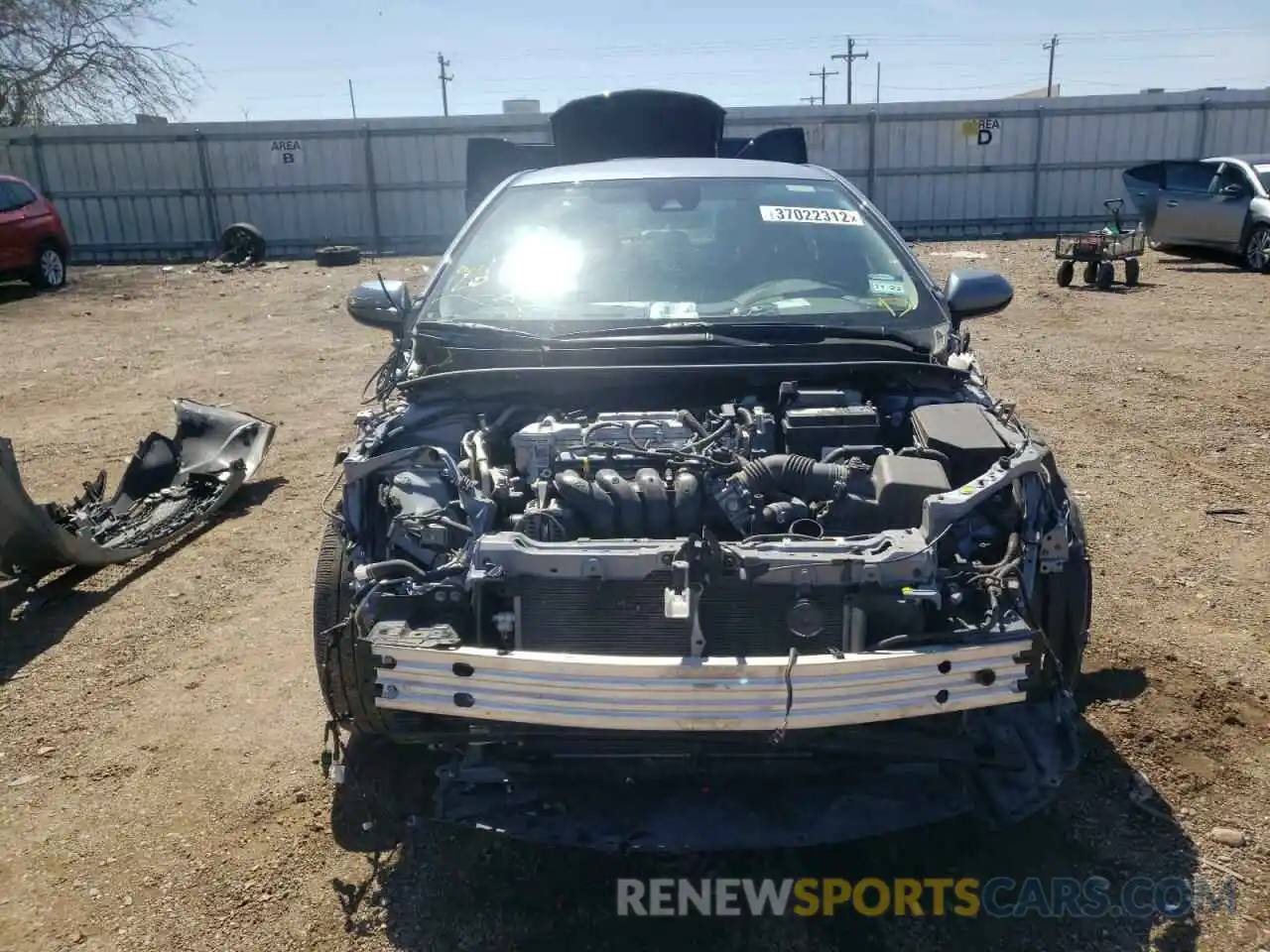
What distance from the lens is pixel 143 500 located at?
5.43 meters

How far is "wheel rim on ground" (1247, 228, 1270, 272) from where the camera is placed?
13.2m

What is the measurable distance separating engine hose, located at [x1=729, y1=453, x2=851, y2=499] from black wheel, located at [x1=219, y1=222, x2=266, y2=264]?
16.5 meters

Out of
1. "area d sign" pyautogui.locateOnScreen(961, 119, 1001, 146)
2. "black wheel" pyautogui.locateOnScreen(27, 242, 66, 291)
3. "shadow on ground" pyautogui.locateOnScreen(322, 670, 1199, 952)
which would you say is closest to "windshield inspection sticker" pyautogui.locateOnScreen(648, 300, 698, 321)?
"shadow on ground" pyautogui.locateOnScreen(322, 670, 1199, 952)

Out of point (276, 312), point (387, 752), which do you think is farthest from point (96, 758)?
point (276, 312)

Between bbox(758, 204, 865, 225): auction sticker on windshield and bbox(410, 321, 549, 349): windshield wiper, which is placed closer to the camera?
bbox(410, 321, 549, 349): windshield wiper

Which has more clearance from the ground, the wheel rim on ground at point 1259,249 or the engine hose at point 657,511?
the engine hose at point 657,511

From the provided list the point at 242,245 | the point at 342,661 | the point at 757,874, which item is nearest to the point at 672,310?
the point at 342,661

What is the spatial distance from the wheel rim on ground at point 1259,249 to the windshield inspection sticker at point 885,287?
12.2 meters

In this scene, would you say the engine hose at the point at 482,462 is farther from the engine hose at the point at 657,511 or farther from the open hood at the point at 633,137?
the open hood at the point at 633,137

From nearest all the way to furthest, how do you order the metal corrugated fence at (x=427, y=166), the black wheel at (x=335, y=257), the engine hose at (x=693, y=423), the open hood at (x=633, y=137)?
the engine hose at (x=693, y=423)
the open hood at (x=633, y=137)
the black wheel at (x=335, y=257)
the metal corrugated fence at (x=427, y=166)

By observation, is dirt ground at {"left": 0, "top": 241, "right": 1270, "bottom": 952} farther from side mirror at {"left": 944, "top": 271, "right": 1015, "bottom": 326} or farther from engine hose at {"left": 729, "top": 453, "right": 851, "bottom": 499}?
side mirror at {"left": 944, "top": 271, "right": 1015, "bottom": 326}

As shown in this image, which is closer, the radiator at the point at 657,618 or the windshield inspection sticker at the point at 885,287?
the radiator at the point at 657,618

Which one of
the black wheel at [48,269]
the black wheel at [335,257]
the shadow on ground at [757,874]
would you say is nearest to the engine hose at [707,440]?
the shadow on ground at [757,874]

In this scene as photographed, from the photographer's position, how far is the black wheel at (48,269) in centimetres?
1414
